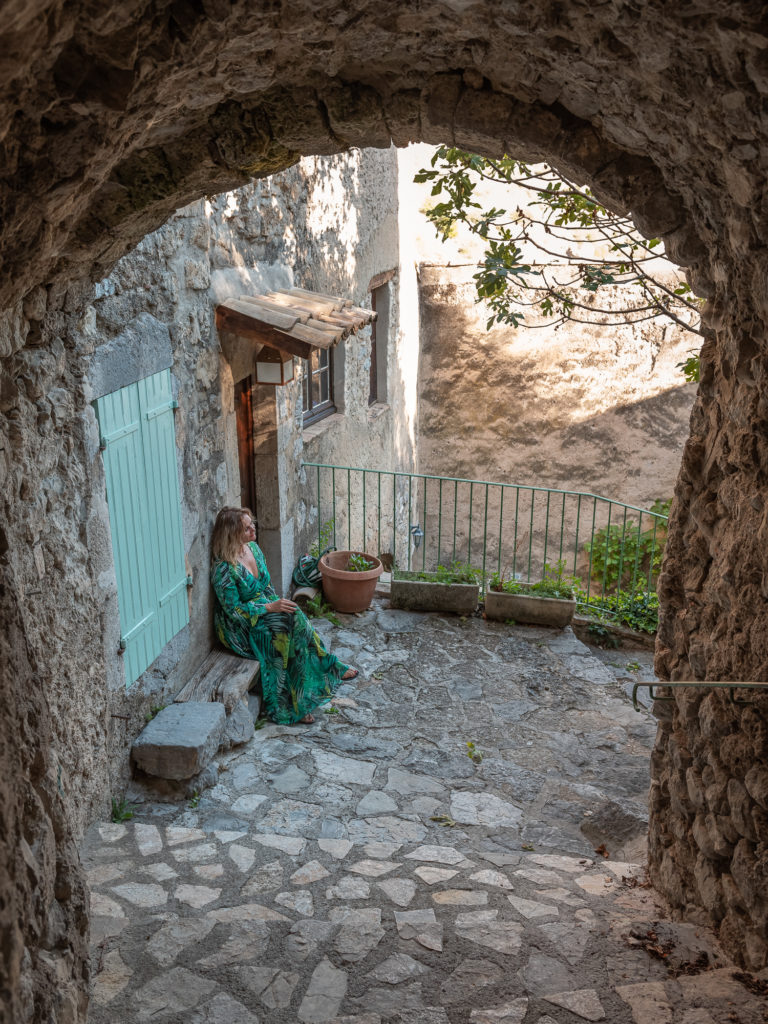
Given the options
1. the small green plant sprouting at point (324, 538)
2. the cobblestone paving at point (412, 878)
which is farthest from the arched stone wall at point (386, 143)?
the small green plant sprouting at point (324, 538)

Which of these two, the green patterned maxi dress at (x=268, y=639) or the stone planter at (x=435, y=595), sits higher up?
the green patterned maxi dress at (x=268, y=639)

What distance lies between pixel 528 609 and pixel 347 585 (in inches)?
57.7

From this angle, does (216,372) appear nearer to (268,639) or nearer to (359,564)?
(268,639)

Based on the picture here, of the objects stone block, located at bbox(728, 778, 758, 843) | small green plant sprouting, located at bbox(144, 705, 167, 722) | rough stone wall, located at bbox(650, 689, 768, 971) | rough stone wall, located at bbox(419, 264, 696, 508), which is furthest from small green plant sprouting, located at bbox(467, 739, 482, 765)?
rough stone wall, located at bbox(419, 264, 696, 508)

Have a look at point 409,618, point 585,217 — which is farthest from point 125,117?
point 409,618

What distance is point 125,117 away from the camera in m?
2.14

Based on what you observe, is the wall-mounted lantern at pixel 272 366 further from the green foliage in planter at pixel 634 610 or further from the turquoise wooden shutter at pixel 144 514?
the green foliage in planter at pixel 634 610

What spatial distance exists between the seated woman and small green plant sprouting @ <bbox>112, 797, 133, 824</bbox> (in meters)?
1.38

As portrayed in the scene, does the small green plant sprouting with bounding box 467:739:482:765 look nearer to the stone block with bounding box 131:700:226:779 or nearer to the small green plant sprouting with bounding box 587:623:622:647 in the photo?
the stone block with bounding box 131:700:226:779

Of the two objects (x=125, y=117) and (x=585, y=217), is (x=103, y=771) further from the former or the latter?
(x=585, y=217)

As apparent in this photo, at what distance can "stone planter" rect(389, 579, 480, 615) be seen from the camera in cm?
725

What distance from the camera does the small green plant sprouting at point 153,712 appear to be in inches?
186

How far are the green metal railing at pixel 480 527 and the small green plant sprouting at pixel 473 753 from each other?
9.70ft

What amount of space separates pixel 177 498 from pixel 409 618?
2822mm
